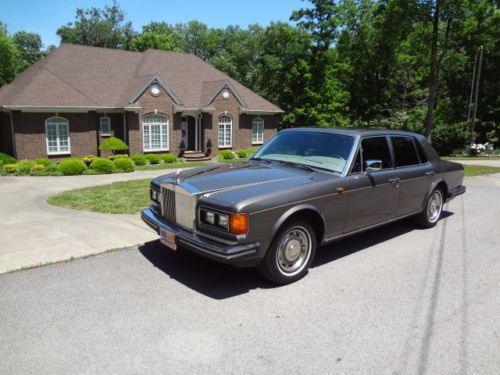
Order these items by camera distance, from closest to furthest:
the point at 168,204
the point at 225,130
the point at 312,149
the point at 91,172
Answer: the point at 168,204
the point at 312,149
the point at 91,172
the point at 225,130

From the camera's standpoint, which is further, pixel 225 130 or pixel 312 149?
pixel 225 130

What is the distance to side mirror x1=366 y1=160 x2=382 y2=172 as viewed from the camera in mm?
5578

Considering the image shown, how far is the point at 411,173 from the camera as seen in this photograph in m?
6.61

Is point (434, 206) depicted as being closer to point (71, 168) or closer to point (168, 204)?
point (168, 204)

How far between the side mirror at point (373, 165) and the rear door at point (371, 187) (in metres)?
0.01

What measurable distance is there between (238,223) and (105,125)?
20.7 metres

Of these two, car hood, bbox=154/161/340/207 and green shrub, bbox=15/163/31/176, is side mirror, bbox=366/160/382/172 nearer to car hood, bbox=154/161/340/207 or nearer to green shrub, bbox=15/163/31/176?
car hood, bbox=154/161/340/207

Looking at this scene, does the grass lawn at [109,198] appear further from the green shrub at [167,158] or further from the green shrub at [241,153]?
the green shrub at [241,153]

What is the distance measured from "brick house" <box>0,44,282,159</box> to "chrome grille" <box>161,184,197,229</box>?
58.0 ft

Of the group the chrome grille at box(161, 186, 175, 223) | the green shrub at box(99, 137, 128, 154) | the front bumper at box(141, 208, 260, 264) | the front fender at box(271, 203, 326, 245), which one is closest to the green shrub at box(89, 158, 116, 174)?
the green shrub at box(99, 137, 128, 154)

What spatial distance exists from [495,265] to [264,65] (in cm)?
3687

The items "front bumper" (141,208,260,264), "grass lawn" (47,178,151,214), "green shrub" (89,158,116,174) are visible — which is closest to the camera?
"front bumper" (141,208,260,264)

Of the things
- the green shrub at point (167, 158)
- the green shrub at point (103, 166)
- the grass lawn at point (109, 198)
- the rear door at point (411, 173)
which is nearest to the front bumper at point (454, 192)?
the rear door at point (411, 173)

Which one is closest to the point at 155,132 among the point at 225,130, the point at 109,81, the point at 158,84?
the point at 158,84
